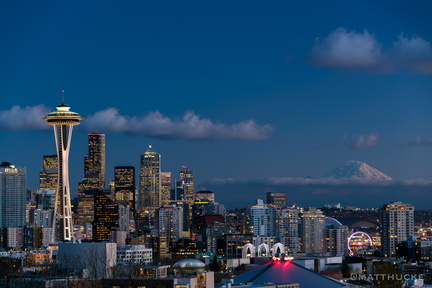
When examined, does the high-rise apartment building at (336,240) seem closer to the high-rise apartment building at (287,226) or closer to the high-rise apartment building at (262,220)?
the high-rise apartment building at (287,226)

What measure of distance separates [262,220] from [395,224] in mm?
19785

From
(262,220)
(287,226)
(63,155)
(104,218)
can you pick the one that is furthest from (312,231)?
(63,155)

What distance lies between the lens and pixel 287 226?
135 m

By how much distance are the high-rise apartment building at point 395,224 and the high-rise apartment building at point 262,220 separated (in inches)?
616

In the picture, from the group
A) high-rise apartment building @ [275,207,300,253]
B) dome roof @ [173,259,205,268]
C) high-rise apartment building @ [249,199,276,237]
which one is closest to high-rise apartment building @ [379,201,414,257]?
high-rise apartment building @ [275,207,300,253]

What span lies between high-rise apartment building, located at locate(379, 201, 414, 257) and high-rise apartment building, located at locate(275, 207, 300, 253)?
39.6ft

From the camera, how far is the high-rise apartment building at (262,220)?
444 ft

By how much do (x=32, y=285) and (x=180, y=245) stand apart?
247 feet

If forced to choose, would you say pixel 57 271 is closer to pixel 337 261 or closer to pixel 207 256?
pixel 337 261

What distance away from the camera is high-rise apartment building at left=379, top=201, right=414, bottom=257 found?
120231mm

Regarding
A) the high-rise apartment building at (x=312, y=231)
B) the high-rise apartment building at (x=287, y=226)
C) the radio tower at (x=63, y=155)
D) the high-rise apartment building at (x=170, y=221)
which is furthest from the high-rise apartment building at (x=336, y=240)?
the radio tower at (x=63, y=155)

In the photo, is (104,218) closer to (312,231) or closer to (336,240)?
(312,231)

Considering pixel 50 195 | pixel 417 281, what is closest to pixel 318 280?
pixel 417 281

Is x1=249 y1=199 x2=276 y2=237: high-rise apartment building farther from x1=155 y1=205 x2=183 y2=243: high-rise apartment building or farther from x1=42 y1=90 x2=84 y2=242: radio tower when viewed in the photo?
x1=42 y1=90 x2=84 y2=242: radio tower
